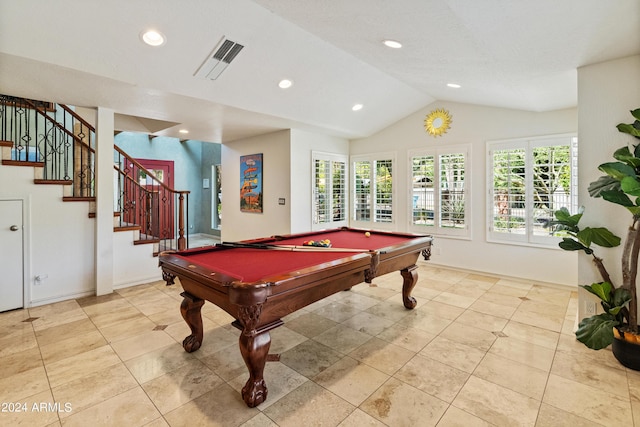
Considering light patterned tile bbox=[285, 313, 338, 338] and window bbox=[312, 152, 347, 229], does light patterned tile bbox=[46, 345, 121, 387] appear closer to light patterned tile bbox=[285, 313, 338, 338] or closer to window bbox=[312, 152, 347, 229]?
light patterned tile bbox=[285, 313, 338, 338]

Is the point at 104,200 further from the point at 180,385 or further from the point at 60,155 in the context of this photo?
the point at 180,385

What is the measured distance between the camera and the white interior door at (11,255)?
3557 mm

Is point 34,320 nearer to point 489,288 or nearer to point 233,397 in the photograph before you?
point 233,397

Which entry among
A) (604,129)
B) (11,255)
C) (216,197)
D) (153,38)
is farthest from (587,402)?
(216,197)

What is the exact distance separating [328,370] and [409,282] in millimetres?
1628

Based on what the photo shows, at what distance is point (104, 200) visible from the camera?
410 cm

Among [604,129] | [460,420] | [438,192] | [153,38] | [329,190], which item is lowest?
[460,420]

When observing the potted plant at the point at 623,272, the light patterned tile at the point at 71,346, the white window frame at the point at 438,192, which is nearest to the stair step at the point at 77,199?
the light patterned tile at the point at 71,346

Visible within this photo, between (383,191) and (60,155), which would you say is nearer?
(60,155)

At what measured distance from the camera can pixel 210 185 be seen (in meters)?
9.09

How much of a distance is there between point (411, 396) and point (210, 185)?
8301mm

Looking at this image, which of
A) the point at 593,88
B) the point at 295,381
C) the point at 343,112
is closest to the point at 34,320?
the point at 295,381

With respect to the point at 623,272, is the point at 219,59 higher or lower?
higher

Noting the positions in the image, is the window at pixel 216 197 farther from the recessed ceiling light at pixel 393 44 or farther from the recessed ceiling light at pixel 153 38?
the recessed ceiling light at pixel 393 44
